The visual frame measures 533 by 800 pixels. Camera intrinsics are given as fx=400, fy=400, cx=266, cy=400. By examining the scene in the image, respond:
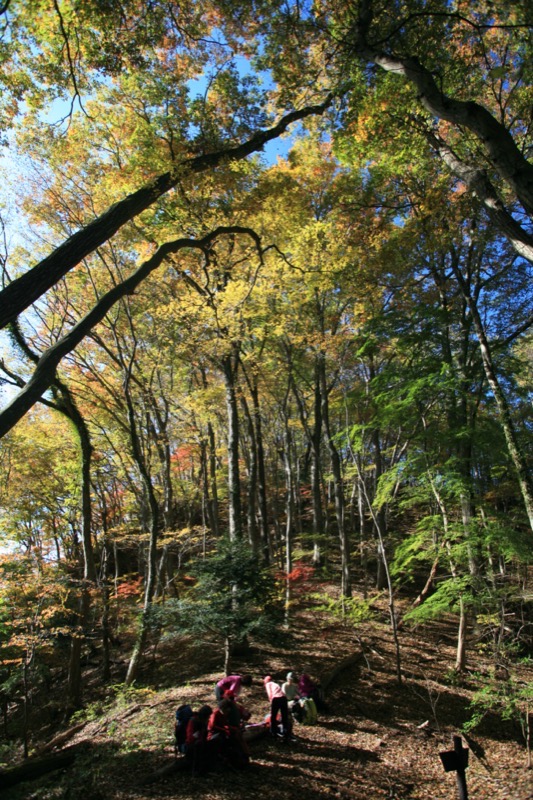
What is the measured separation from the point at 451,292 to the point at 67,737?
45.7ft

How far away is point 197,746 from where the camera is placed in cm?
538

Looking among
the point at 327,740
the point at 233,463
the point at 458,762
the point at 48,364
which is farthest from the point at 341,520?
the point at 48,364

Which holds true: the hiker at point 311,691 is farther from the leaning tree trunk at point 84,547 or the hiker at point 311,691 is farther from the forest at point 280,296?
the leaning tree trunk at point 84,547

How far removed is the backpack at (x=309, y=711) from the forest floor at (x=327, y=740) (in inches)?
3.7

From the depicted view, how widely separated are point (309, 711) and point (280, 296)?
9400 millimetres

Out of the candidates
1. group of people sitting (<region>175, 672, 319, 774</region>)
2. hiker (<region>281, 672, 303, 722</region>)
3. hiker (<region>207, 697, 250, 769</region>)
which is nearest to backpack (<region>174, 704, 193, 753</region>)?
group of people sitting (<region>175, 672, 319, 774</region>)

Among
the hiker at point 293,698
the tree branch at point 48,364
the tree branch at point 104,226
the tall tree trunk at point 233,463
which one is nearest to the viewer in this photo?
the tree branch at point 48,364

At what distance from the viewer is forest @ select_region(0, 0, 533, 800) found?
4.79 meters

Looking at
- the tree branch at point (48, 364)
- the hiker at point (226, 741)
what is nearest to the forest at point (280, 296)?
the tree branch at point (48, 364)

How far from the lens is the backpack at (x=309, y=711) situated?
705 centimetres

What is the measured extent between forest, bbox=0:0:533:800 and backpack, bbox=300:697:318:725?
1.15 metres

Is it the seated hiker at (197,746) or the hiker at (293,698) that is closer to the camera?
the seated hiker at (197,746)

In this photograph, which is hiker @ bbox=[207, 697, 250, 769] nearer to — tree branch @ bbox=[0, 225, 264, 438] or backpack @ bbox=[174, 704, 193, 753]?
backpack @ bbox=[174, 704, 193, 753]

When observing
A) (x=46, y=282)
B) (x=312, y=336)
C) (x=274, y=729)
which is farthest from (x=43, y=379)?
(x=312, y=336)
